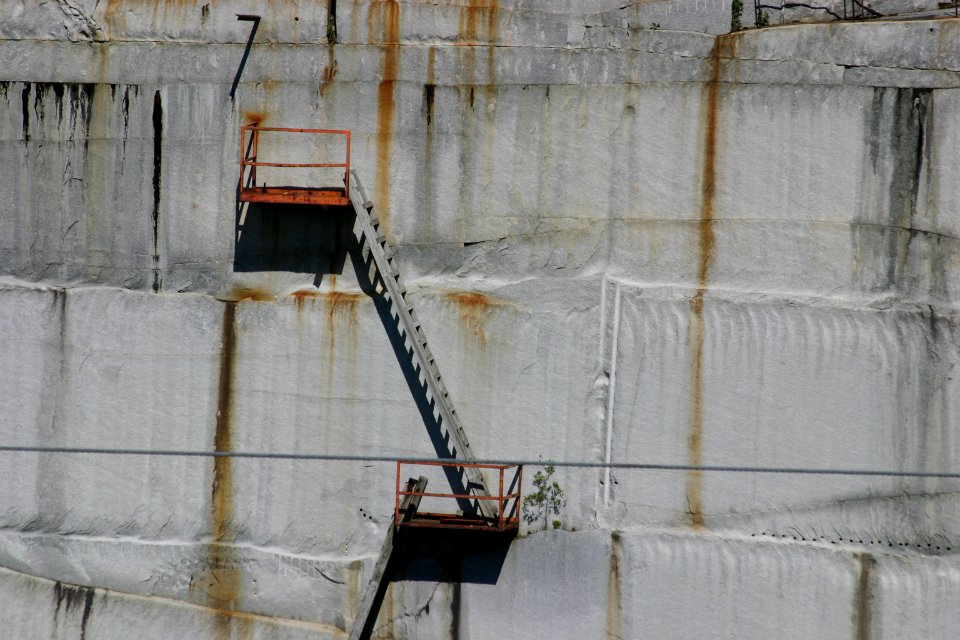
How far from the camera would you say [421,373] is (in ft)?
Answer: 42.1

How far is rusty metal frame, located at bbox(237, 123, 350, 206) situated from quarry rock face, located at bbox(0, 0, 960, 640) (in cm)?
14

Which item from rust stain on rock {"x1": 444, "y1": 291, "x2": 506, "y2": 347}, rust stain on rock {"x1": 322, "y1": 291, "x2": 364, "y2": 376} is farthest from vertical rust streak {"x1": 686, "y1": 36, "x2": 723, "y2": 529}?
rust stain on rock {"x1": 322, "y1": 291, "x2": 364, "y2": 376}

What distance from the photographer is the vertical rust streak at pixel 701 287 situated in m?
12.5

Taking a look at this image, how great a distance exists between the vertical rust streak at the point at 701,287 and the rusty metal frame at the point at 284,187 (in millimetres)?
4059

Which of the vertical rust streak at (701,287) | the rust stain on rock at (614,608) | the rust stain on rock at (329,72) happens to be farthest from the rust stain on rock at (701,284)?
the rust stain on rock at (329,72)

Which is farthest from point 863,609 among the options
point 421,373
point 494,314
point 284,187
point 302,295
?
point 284,187

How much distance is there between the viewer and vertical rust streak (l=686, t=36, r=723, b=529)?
1252 centimetres

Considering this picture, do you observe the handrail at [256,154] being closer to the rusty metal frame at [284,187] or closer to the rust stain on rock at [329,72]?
the rusty metal frame at [284,187]

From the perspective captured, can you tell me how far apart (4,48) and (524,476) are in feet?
26.4

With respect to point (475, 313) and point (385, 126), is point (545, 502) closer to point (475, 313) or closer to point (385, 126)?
point (475, 313)

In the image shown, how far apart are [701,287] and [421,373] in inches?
130

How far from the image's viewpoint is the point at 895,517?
483 inches

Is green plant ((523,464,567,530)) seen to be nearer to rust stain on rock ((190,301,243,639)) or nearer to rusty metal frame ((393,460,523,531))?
rusty metal frame ((393,460,523,531))

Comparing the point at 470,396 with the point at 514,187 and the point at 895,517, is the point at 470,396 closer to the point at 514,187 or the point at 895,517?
the point at 514,187
